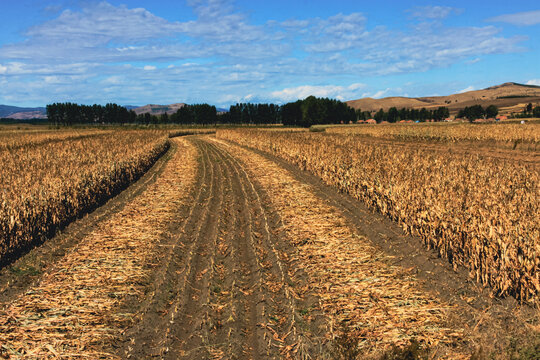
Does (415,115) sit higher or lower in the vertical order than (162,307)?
higher

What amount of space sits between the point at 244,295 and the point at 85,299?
9.86ft

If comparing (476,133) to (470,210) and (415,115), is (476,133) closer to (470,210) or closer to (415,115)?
(470,210)

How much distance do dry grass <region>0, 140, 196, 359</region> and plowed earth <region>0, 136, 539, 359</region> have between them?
0.08ft

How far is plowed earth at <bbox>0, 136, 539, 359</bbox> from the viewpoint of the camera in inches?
194

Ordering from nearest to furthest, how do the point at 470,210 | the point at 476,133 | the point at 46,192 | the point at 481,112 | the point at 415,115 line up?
1. the point at 470,210
2. the point at 46,192
3. the point at 476,133
4. the point at 481,112
5. the point at 415,115

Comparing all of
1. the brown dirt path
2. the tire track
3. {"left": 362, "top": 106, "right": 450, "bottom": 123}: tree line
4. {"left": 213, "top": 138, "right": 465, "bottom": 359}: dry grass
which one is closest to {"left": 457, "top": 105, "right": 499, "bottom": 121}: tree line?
{"left": 362, "top": 106, "right": 450, "bottom": 123}: tree line

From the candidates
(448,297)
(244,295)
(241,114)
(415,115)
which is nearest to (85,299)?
(244,295)

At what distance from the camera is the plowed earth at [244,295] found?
4934 millimetres

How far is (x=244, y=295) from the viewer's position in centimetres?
638

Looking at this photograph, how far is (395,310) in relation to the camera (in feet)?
18.7

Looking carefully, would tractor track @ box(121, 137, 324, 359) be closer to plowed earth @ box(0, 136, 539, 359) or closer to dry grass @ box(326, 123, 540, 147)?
plowed earth @ box(0, 136, 539, 359)

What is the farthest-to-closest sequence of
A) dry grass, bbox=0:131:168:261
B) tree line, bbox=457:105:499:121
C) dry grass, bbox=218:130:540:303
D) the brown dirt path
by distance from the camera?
tree line, bbox=457:105:499:121
dry grass, bbox=0:131:168:261
dry grass, bbox=218:130:540:303
the brown dirt path

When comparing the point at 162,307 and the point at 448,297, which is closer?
the point at 162,307

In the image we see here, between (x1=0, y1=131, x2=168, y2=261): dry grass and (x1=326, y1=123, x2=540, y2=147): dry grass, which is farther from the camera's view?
(x1=326, y1=123, x2=540, y2=147): dry grass
